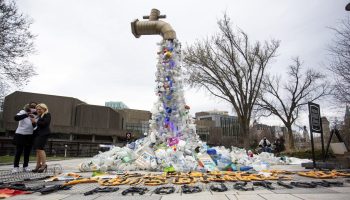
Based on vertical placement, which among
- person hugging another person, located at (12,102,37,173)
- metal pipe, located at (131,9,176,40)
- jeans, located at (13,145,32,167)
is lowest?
jeans, located at (13,145,32,167)

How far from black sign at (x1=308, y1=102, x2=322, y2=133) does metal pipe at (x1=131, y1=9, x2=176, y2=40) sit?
17.3 ft

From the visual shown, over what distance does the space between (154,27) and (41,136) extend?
585 cm

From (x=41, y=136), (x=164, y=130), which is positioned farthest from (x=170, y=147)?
(x=41, y=136)

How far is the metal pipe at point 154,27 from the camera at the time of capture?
10.4m

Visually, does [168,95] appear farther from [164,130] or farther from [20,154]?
[20,154]

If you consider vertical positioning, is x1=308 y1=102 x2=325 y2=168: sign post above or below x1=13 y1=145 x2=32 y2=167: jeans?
above

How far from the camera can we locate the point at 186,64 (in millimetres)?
19469

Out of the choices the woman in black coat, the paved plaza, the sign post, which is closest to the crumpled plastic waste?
the woman in black coat

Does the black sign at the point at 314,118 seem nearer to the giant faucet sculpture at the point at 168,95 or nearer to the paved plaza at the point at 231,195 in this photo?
the giant faucet sculpture at the point at 168,95

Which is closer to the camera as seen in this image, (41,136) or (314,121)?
(41,136)

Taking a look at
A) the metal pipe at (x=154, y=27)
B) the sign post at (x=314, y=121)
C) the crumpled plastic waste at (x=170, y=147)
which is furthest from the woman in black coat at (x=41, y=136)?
the sign post at (x=314, y=121)

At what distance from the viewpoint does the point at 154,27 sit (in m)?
10.8

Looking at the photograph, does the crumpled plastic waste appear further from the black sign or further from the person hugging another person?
the black sign

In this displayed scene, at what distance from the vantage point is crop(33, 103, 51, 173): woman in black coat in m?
6.90
